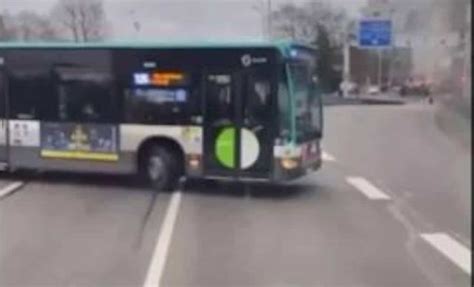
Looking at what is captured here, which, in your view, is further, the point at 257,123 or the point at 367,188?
the point at 367,188

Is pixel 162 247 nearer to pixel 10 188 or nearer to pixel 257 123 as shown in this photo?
pixel 257 123

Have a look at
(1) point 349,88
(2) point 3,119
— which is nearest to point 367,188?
(2) point 3,119

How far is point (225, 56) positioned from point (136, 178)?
10.5 feet

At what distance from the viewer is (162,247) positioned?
1061 cm

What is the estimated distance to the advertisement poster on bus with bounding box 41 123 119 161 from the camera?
55.1 feet

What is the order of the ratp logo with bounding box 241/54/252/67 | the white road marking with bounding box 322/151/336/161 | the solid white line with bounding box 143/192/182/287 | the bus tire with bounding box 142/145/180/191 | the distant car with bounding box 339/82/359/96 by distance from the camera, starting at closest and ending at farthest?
1. the solid white line with bounding box 143/192/182/287
2. the ratp logo with bounding box 241/54/252/67
3. the bus tire with bounding box 142/145/180/191
4. the white road marking with bounding box 322/151/336/161
5. the distant car with bounding box 339/82/359/96

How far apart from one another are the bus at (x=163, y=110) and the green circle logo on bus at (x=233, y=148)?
15 millimetres

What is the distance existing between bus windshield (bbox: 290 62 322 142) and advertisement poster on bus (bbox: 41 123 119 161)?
3.04m

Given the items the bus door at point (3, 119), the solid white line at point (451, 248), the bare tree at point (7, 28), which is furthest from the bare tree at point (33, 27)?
the solid white line at point (451, 248)

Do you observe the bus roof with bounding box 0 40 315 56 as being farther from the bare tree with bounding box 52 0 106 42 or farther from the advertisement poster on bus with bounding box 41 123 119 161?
the bare tree with bounding box 52 0 106 42

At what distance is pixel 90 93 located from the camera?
55.9 feet

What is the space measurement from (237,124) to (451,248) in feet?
18.4

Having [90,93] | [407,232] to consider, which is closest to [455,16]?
[407,232]

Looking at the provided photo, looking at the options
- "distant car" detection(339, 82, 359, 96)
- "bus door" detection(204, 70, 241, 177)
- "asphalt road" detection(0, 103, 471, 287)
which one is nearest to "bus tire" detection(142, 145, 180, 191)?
"asphalt road" detection(0, 103, 471, 287)
